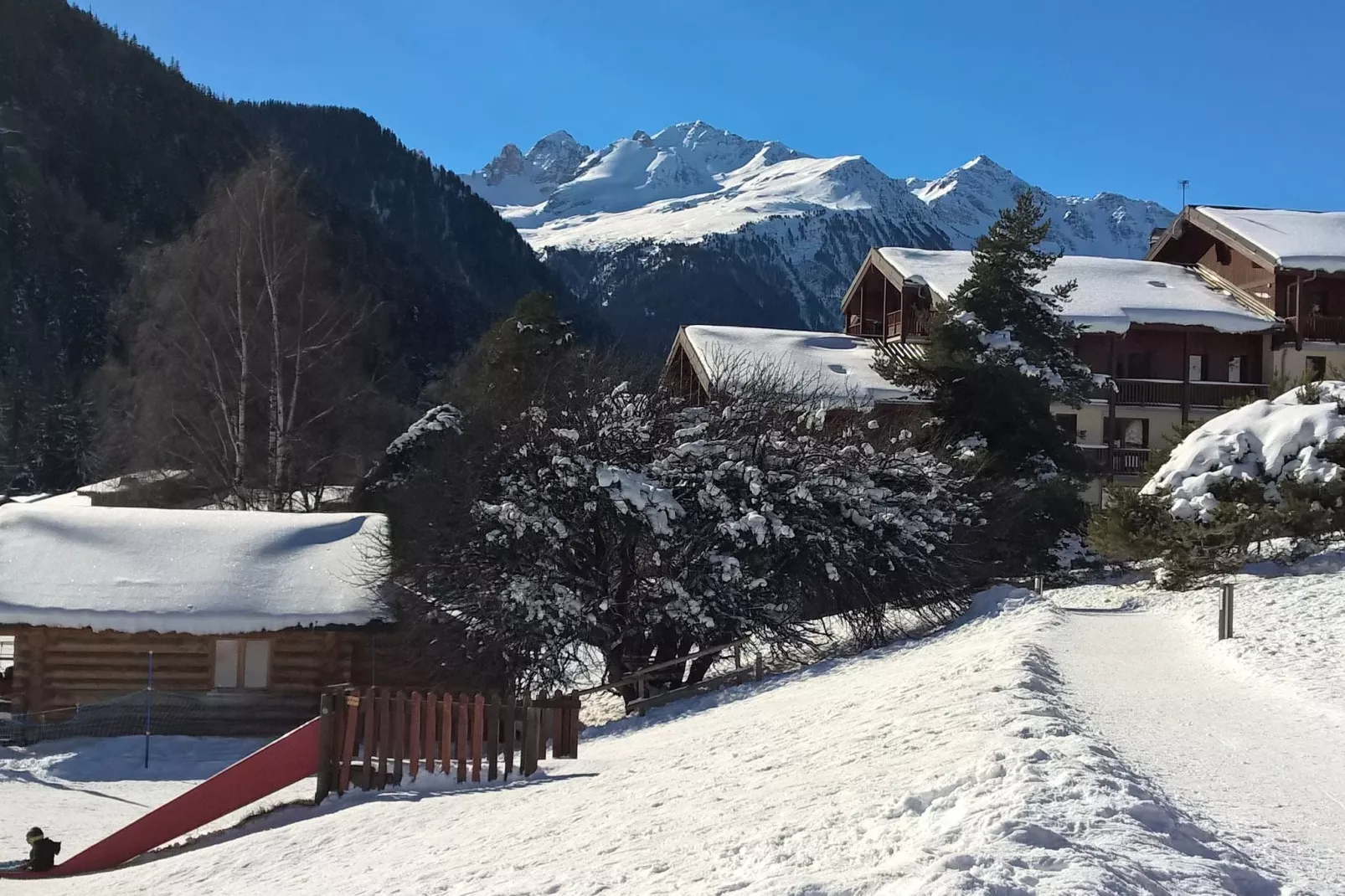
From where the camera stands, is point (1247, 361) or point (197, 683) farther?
point (1247, 361)

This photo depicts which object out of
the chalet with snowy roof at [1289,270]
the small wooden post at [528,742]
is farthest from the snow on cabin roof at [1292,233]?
the small wooden post at [528,742]

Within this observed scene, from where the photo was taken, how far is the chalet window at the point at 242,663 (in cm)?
2192

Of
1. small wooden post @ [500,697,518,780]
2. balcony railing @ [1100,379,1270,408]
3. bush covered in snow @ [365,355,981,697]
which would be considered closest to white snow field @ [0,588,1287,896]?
small wooden post @ [500,697,518,780]

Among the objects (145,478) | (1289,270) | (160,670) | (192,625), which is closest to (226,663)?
(160,670)

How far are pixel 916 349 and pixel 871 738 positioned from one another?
28115 mm

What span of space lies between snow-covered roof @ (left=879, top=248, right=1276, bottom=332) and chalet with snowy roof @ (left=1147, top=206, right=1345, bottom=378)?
828 mm

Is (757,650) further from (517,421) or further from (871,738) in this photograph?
(871,738)

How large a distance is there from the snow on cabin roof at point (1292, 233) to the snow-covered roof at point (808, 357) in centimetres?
1320

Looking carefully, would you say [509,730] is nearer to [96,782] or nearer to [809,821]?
[809,821]

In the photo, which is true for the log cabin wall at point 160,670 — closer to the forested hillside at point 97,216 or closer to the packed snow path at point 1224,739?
the packed snow path at point 1224,739

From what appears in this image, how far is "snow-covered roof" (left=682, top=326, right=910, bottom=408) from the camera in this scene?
3200cm

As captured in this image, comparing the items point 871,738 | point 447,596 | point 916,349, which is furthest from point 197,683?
point 916,349

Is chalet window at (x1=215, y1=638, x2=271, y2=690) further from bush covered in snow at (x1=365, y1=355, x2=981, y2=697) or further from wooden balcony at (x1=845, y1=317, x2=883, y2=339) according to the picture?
wooden balcony at (x1=845, y1=317, x2=883, y2=339)

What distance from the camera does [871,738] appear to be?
32.9ft
